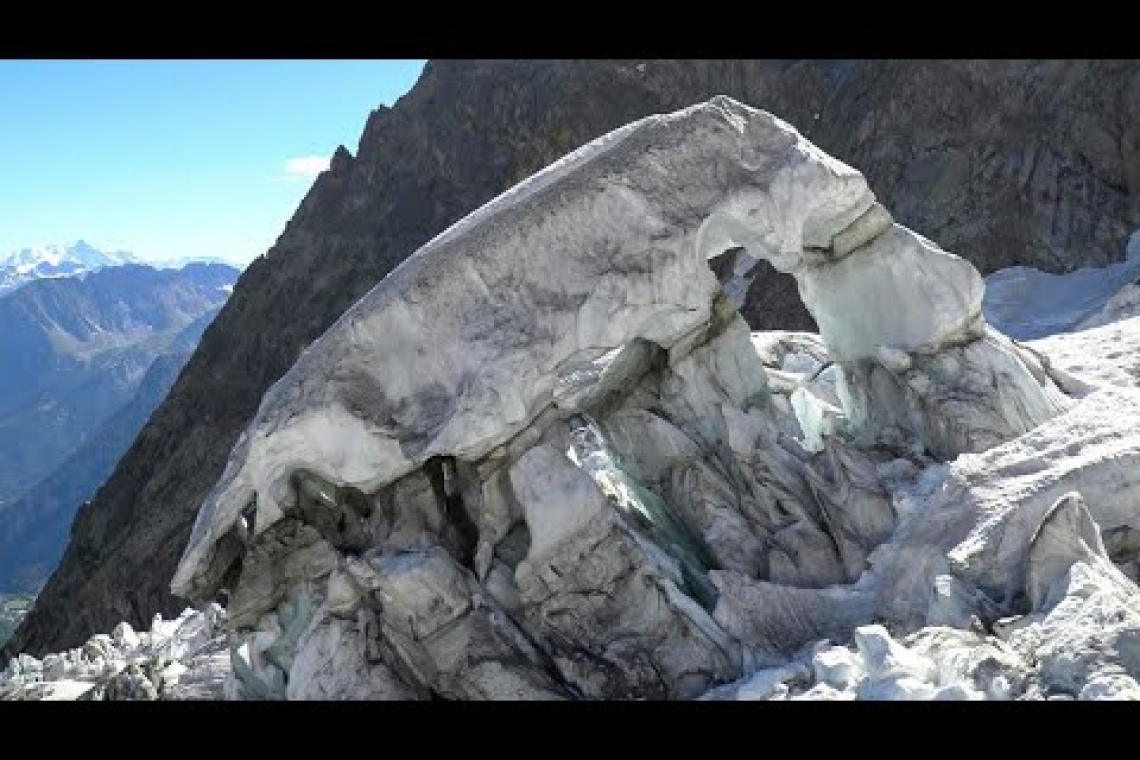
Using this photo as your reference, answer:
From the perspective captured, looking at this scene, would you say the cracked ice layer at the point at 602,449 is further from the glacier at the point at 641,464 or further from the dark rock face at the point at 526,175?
the dark rock face at the point at 526,175

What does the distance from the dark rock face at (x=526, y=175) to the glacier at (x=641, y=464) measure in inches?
1208

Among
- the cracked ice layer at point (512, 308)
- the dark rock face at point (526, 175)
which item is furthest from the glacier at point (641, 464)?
the dark rock face at point (526, 175)

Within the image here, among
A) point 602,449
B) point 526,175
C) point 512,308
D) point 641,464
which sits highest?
point 526,175

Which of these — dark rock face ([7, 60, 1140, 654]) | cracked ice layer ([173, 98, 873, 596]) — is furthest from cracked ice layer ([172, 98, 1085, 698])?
dark rock face ([7, 60, 1140, 654])

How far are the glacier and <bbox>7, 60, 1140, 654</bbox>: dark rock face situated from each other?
1208 inches

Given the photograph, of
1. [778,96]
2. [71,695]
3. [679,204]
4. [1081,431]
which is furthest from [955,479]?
[778,96]

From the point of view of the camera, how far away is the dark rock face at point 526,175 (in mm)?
45375

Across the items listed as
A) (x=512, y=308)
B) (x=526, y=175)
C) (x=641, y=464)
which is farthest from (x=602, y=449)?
(x=526, y=175)

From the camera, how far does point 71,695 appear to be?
52.4 feet

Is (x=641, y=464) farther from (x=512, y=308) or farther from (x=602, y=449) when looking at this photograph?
(x=512, y=308)

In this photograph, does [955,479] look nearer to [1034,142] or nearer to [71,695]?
[71,695]

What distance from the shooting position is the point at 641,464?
43.7ft

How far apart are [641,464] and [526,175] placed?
174ft

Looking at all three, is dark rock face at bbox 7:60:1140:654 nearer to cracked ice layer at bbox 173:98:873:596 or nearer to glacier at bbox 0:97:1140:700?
glacier at bbox 0:97:1140:700
